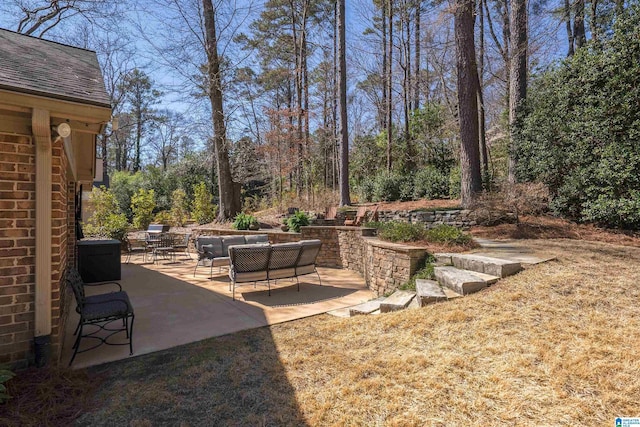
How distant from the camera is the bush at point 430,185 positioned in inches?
479

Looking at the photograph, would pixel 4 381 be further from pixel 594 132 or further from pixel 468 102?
pixel 594 132

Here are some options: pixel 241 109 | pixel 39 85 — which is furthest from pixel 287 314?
pixel 241 109

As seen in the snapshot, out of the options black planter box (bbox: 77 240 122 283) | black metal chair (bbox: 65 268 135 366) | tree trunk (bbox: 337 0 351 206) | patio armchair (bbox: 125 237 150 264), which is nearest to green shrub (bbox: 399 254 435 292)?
black metal chair (bbox: 65 268 135 366)

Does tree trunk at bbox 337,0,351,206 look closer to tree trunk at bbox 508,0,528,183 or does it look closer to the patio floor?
tree trunk at bbox 508,0,528,183

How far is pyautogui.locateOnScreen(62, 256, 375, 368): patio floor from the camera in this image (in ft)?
11.4

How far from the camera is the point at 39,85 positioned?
8.05ft

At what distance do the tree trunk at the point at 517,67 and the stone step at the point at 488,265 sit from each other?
19.4 feet

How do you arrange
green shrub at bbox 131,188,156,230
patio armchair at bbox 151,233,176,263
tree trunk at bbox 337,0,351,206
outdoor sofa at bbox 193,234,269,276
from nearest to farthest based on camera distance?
outdoor sofa at bbox 193,234,269,276, patio armchair at bbox 151,233,176,263, tree trunk at bbox 337,0,351,206, green shrub at bbox 131,188,156,230

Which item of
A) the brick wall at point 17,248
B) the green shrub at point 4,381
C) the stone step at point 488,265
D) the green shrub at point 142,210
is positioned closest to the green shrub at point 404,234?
the stone step at point 488,265

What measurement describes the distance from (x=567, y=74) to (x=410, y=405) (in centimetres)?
930

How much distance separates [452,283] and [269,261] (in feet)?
9.07

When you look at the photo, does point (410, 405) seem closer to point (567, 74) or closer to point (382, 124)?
point (567, 74)

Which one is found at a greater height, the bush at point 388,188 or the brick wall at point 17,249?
the bush at point 388,188

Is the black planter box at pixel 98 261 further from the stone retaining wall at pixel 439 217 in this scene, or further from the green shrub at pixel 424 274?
the stone retaining wall at pixel 439 217
